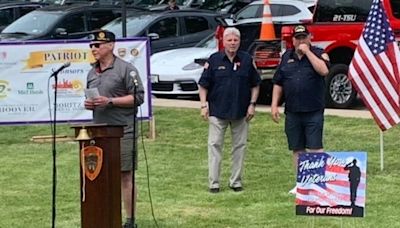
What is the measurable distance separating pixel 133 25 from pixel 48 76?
24.0 feet

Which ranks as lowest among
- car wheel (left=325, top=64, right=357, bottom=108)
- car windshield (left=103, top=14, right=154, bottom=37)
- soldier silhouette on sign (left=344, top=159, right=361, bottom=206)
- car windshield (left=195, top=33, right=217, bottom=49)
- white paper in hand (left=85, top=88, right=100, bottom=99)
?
car wheel (left=325, top=64, right=357, bottom=108)

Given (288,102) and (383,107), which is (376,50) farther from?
(288,102)

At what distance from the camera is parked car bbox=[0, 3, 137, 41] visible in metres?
20.4

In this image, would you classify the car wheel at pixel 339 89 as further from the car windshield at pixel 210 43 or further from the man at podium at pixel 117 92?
the man at podium at pixel 117 92

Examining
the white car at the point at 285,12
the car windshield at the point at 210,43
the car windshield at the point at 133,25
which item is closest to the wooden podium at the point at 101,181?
the car windshield at the point at 210,43

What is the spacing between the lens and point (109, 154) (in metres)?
7.01

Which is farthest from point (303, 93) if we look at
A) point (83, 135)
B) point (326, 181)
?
point (83, 135)

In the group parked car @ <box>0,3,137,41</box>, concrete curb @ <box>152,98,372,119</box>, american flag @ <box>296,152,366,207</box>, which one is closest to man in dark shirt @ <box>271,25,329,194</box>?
american flag @ <box>296,152,366,207</box>

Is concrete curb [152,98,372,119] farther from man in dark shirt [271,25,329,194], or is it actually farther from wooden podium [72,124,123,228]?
wooden podium [72,124,123,228]

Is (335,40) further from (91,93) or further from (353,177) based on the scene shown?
(353,177)

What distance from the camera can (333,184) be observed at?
6855 millimetres

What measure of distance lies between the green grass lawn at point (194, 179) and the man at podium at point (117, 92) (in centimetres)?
69

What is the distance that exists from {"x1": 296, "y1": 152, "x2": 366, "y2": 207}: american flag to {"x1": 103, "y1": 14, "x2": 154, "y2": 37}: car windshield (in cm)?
1261

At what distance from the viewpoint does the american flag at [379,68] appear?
34.3 feet
